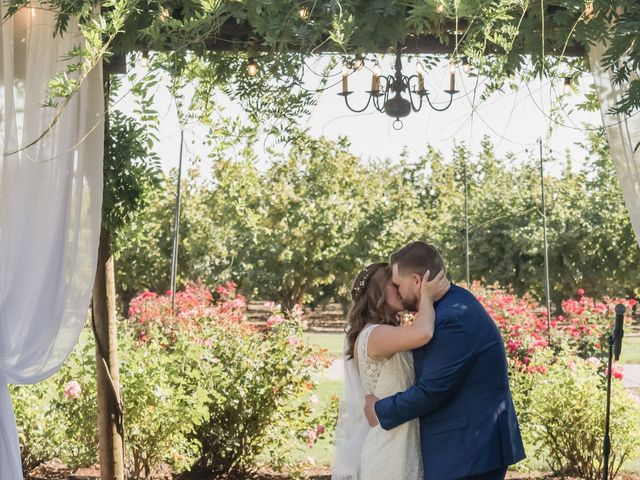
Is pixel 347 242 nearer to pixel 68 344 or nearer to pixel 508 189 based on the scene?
pixel 508 189

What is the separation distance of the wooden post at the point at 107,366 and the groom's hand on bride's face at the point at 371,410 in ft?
4.80

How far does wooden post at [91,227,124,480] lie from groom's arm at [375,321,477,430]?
64.5 inches

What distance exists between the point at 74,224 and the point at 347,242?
41.6 feet

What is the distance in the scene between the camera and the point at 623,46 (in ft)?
8.04

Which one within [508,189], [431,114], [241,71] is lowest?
[431,114]

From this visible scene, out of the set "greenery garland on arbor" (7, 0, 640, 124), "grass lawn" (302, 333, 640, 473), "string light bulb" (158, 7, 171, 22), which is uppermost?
"string light bulb" (158, 7, 171, 22)

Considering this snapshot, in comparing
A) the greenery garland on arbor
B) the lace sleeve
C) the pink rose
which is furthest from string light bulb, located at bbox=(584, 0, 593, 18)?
the pink rose

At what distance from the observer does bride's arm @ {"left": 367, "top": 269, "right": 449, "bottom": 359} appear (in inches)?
98.3

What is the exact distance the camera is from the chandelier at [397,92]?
11.2 feet

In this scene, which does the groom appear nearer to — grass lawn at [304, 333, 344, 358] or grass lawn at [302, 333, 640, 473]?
grass lawn at [302, 333, 640, 473]

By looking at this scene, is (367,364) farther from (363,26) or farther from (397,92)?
(397,92)

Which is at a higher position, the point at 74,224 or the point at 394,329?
the point at 74,224

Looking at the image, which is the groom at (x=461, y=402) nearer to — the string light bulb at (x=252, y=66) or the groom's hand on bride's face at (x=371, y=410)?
the groom's hand on bride's face at (x=371, y=410)

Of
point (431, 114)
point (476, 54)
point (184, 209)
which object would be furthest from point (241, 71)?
point (184, 209)
